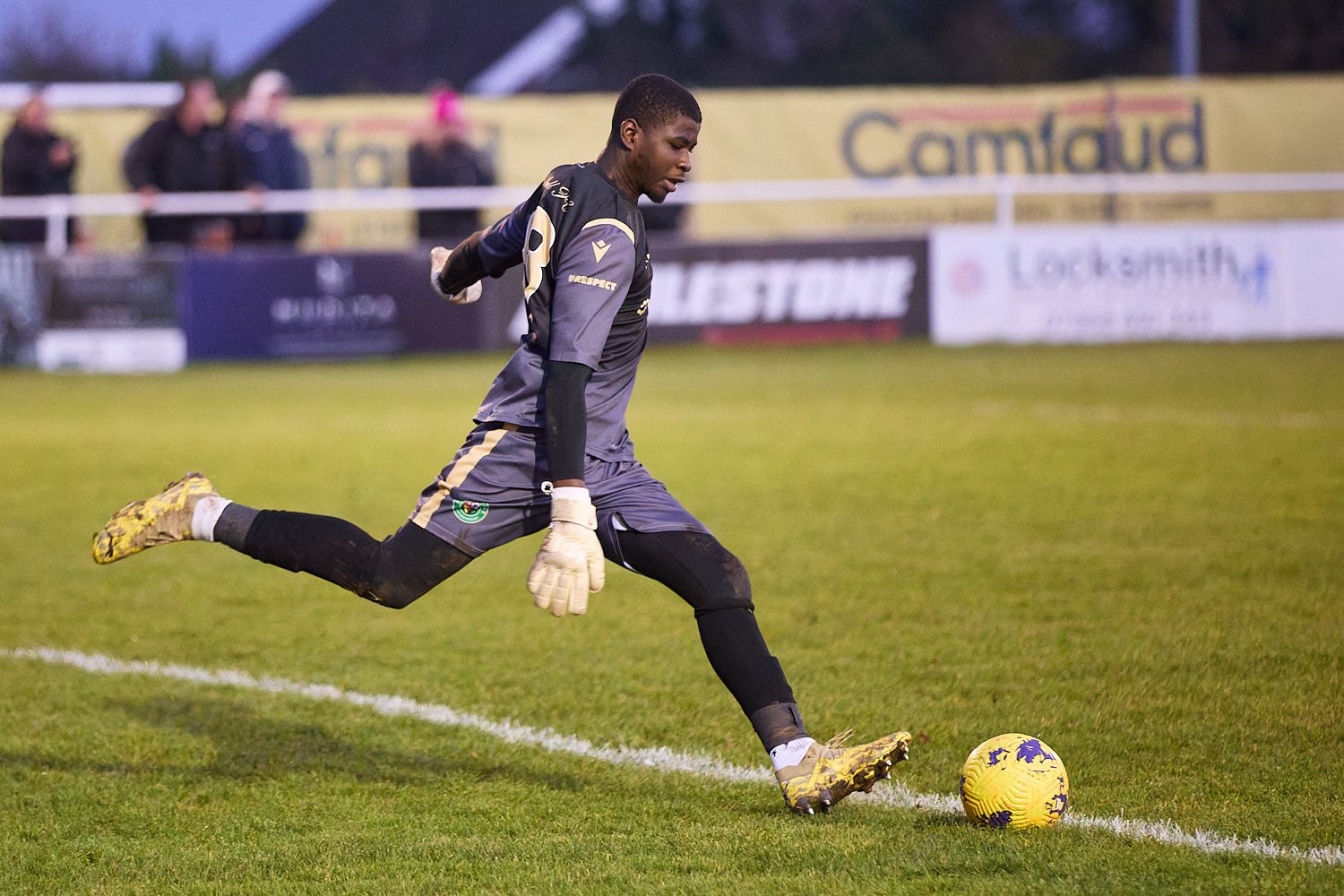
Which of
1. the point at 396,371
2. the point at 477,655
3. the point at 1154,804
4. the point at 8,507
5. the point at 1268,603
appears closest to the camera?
the point at 1154,804

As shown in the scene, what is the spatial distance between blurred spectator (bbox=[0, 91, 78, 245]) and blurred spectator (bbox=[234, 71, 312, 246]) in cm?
182

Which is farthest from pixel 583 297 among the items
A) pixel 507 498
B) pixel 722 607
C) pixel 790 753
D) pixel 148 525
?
pixel 148 525

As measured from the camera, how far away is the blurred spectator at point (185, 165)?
59.1 feet

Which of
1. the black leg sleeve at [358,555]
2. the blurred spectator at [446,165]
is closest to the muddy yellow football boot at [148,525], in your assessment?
the black leg sleeve at [358,555]

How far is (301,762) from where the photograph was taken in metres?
4.91

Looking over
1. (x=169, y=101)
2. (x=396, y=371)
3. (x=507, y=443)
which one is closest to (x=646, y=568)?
(x=507, y=443)

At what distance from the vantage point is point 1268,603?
21.9 feet

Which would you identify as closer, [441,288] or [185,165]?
[441,288]

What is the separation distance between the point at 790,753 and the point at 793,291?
598 inches

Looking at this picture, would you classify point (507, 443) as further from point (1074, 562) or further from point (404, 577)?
point (1074, 562)

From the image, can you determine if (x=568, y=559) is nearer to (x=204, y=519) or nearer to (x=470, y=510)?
(x=470, y=510)

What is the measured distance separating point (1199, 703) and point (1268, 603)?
5.15 feet

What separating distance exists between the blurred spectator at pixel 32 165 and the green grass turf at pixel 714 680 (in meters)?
6.75

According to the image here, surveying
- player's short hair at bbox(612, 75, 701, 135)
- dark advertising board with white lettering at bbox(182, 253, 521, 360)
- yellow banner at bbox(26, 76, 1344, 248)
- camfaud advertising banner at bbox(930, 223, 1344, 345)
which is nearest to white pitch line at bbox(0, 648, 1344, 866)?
player's short hair at bbox(612, 75, 701, 135)
